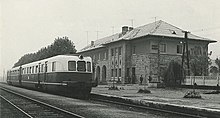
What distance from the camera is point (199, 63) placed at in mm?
43094

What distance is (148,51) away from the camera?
46062 mm

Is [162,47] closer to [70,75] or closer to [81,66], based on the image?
[81,66]

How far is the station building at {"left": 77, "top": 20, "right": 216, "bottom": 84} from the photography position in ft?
150

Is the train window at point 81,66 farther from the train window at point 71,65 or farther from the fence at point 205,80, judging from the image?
the fence at point 205,80

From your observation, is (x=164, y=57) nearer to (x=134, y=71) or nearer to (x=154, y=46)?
(x=154, y=46)

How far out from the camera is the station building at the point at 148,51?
45.8m

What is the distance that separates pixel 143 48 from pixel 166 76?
1620cm

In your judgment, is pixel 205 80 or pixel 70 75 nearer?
pixel 70 75

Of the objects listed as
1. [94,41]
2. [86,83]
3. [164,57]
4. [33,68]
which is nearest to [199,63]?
[164,57]

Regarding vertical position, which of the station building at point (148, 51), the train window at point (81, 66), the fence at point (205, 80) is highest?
the station building at point (148, 51)

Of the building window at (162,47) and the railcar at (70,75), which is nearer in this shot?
the railcar at (70,75)

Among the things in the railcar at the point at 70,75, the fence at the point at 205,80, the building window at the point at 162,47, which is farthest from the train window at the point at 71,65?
the building window at the point at 162,47

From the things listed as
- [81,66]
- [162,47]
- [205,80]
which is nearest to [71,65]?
[81,66]

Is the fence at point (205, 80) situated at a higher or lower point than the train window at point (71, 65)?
lower
